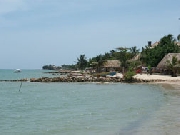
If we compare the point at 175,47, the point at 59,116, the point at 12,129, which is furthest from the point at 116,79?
the point at 12,129

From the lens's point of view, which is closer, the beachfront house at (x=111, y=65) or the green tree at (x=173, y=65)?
the green tree at (x=173, y=65)

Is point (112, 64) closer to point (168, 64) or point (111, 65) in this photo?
point (111, 65)

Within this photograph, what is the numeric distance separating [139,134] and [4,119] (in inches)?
276

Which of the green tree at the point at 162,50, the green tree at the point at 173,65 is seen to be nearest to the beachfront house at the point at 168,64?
the green tree at the point at 173,65

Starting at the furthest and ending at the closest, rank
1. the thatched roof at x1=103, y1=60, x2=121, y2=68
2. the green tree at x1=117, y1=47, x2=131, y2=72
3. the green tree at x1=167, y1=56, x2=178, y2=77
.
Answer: the thatched roof at x1=103, y1=60, x2=121, y2=68 → the green tree at x1=117, y1=47, x2=131, y2=72 → the green tree at x1=167, y1=56, x2=178, y2=77

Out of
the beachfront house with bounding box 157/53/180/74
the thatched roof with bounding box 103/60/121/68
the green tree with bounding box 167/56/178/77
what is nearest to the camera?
the green tree with bounding box 167/56/178/77

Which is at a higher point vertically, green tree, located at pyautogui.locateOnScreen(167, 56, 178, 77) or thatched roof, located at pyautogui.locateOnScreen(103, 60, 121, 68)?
thatched roof, located at pyautogui.locateOnScreen(103, 60, 121, 68)

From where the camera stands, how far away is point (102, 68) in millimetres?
73750

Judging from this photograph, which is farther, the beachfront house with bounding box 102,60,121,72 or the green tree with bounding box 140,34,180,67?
the beachfront house with bounding box 102,60,121,72

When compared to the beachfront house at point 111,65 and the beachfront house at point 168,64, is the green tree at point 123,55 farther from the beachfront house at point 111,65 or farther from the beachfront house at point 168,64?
the beachfront house at point 168,64

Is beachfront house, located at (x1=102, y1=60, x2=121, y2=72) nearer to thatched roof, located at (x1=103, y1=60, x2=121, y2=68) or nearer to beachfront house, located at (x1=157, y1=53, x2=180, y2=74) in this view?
thatched roof, located at (x1=103, y1=60, x2=121, y2=68)

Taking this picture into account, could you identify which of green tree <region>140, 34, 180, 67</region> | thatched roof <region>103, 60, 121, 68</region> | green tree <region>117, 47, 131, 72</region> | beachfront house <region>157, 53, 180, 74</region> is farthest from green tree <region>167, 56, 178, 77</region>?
thatched roof <region>103, 60, 121, 68</region>

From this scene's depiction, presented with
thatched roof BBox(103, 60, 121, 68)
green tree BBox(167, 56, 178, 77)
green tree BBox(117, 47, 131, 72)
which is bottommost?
green tree BBox(167, 56, 178, 77)

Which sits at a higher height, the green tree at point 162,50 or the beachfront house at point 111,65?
the green tree at point 162,50
